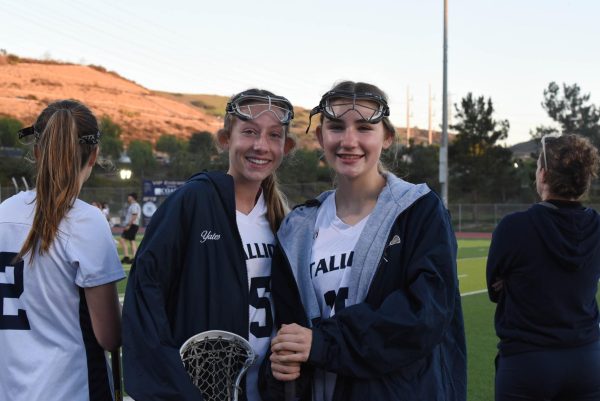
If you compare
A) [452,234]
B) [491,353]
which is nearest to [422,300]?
[452,234]

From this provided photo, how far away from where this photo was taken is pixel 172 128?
13375 cm

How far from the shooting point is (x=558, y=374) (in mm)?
2988

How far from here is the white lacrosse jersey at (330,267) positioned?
2297 mm

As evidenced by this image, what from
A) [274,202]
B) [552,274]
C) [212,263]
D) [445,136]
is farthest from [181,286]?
[445,136]

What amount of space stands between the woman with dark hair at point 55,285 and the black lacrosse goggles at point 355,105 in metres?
0.91

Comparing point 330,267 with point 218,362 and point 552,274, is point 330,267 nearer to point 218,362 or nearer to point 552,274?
point 218,362

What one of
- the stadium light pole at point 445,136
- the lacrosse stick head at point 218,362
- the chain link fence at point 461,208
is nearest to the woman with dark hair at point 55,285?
the lacrosse stick head at point 218,362

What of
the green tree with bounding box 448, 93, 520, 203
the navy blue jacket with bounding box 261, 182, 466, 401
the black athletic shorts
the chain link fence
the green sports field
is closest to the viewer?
the navy blue jacket with bounding box 261, 182, 466, 401

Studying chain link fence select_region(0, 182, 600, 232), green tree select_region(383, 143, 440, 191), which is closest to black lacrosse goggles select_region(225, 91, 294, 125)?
chain link fence select_region(0, 182, 600, 232)

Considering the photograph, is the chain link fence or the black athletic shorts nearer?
the black athletic shorts

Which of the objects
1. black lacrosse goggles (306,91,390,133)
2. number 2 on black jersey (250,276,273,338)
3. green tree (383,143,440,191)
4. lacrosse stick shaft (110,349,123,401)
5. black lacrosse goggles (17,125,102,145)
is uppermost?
green tree (383,143,440,191)

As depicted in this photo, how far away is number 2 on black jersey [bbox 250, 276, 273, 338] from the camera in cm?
254

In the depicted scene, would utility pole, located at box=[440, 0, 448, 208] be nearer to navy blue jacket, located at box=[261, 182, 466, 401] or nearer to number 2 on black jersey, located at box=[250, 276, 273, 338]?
number 2 on black jersey, located at box=[250, 276, 273, 338]

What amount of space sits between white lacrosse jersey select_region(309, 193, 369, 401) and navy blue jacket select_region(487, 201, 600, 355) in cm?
101
